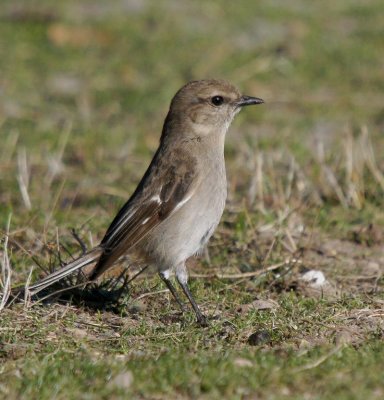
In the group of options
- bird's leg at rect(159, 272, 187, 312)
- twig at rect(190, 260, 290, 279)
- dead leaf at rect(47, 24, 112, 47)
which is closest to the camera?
bird's leg at rect(159, 272, 187, 312)

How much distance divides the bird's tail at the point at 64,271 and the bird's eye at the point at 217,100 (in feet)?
4.94

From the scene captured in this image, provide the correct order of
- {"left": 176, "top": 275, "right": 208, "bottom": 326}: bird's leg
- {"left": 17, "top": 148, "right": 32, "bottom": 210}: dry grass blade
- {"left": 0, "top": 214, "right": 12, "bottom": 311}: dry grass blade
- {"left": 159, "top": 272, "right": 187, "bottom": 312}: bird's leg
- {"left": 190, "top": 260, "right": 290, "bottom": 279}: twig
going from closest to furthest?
{"left": 0, "top": 214, "right": 12, "bottom": 311}: dry grass blade
{"left": 176, "top": 275, "right": 208, "bottom": 326}: bird's leg
{"left": 159, "top": 272, "right": 187, "bottom": 312}: bird's leg
{"left": 190, "top": 260, "right": 290, "bottom": 279}: twig
{"left": 17, "top": 148, "right": 32, "bottom": 210}: dry grass blade

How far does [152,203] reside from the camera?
260 inches

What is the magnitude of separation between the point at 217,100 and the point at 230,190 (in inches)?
84.4

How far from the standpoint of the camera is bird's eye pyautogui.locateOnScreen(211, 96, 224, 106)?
7273mm

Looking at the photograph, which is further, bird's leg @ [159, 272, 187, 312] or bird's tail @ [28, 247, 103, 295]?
bird's leg @ [159, 272, 187, 312]

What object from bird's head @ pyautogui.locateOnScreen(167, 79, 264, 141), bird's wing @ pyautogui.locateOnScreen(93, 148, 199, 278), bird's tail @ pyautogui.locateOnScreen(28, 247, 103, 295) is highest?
bird's head @ pyautogui.locateOnScreen(167, 79, 264, 141)

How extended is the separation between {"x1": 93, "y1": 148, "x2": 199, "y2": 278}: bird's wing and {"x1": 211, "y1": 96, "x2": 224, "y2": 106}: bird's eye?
622mm

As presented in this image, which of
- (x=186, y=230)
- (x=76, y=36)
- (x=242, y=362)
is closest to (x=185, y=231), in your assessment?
(x=186, y=230)

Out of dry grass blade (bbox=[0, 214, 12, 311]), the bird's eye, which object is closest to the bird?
dry grass blade (bbox=[0, 214, 12, 311])

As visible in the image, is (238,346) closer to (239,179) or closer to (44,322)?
(44,322)

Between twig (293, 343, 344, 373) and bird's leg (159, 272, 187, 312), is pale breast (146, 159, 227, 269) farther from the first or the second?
twig (293, 343, 344, 373)

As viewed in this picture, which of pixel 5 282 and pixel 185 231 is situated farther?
pixel 185 231

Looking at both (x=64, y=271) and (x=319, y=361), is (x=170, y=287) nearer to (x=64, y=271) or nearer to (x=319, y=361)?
(x=64, y=271)
